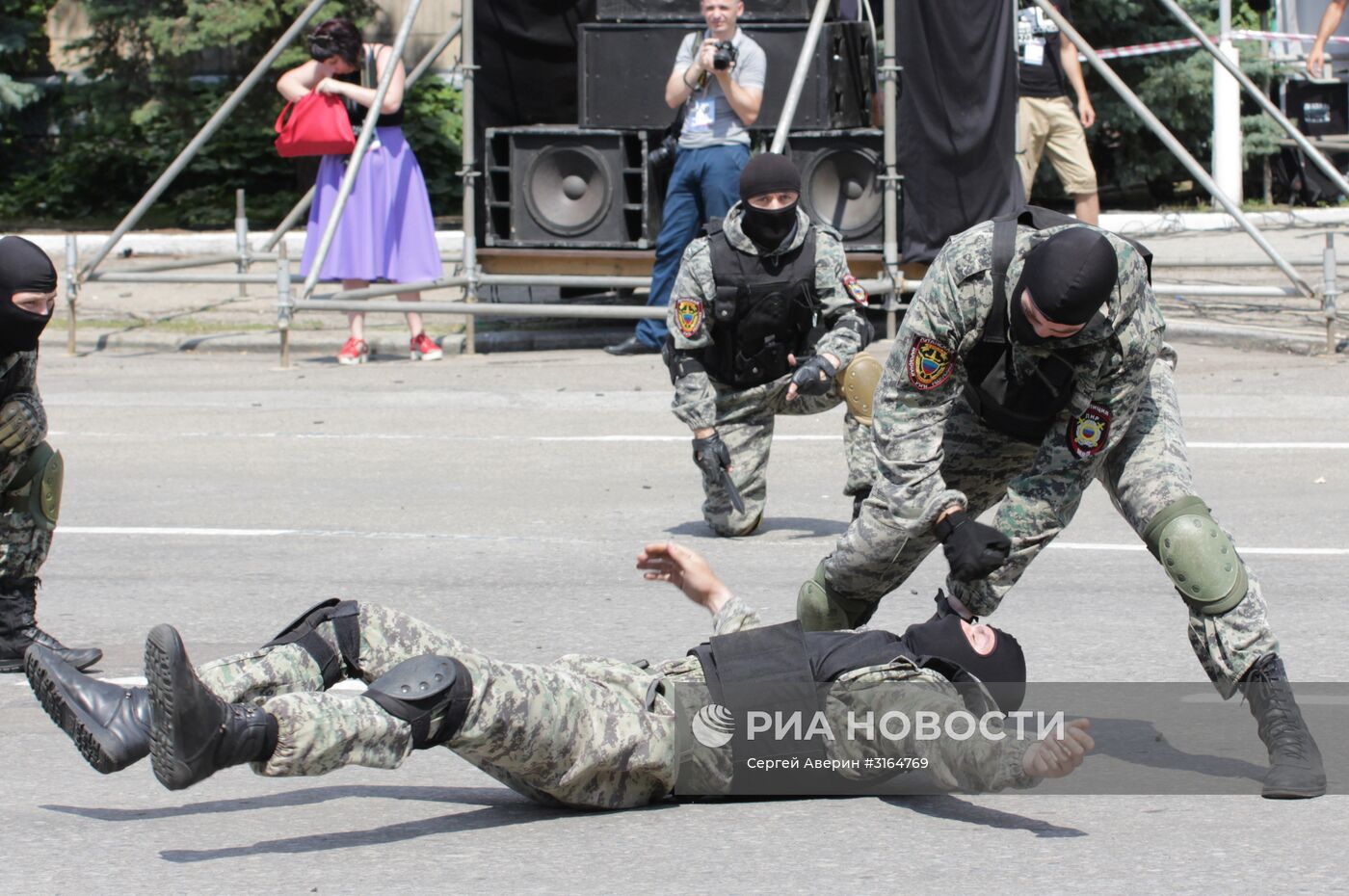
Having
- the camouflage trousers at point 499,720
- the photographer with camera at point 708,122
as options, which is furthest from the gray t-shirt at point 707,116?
the camouflage trousers at point 499,720

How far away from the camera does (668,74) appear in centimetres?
1348

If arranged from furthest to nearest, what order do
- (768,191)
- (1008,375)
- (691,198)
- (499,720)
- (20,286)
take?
(691,198), (768,191), (20,286), (1008,375), (499,720)

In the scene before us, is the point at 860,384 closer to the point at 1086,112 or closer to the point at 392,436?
the point at 392,436


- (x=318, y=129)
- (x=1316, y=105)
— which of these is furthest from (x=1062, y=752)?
(x=1316, y=105)

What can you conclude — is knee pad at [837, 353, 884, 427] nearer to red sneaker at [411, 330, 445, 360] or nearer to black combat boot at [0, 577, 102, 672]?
black combat boot at [0, 577, 102, 672]

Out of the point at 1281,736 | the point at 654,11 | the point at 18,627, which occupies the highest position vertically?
the point at 654,11

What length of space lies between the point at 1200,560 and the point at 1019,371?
2.12ft

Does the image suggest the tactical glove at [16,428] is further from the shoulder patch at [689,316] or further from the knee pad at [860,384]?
the knee pad at [860,384]

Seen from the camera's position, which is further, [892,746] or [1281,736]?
[1281,736]

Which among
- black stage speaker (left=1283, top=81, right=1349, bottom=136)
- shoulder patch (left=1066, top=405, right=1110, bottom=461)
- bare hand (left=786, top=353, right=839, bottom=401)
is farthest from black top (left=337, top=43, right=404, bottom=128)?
black stage speaker (left=1283, top=81, right=1349, bottom=136)

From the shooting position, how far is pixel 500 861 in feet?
12.8

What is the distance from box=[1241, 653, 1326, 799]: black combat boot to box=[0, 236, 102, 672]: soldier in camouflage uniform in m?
3.27

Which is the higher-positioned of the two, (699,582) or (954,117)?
(954,117)

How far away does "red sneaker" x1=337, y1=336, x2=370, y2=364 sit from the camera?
42.7 ft
